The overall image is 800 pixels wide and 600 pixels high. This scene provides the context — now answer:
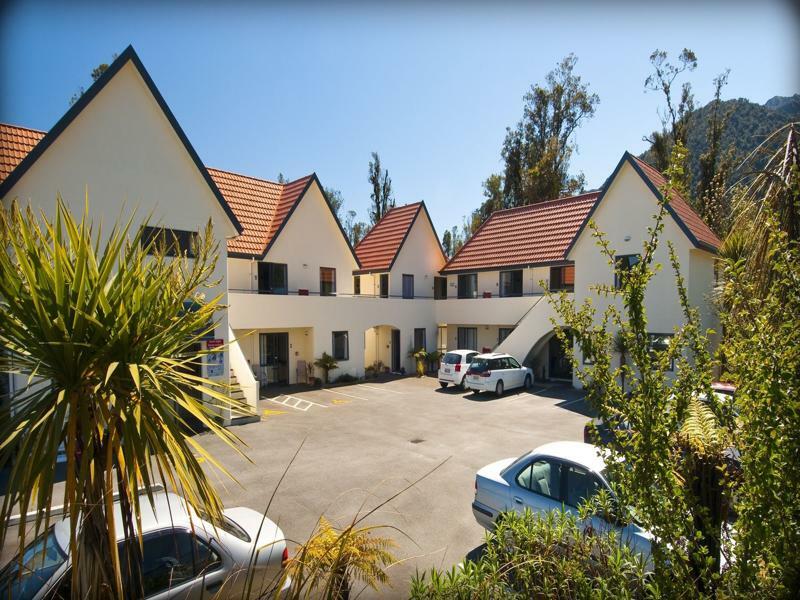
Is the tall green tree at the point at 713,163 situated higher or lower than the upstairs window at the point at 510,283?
higher

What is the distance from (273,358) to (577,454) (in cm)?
1867

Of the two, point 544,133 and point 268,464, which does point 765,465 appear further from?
point 544,133

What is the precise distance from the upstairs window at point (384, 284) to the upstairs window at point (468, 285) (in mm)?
5002

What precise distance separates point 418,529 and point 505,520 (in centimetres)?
375

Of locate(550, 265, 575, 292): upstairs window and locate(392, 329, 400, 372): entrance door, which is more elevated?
locate(550, 265, 575, 292): upstairs window

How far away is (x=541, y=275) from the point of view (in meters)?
25.0

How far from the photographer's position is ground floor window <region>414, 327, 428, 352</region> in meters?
27.8

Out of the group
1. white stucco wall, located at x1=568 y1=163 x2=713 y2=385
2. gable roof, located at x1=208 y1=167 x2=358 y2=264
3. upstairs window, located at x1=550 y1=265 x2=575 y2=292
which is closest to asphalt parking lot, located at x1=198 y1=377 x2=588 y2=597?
white stucco wall, located at x1=568 y1=163 x2=713 y2=385

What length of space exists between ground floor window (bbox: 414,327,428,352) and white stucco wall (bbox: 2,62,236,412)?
556 inches

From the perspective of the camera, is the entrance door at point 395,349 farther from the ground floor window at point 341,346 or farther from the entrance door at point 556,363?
the entrance door at point 556,363

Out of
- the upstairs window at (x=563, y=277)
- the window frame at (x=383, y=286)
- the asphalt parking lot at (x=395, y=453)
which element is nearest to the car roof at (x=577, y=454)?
the asphalt parking lot at (x=395, y=453)

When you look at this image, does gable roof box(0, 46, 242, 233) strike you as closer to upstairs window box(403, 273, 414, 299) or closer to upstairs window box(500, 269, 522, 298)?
upstairs window box(403, 273, 414, 299)

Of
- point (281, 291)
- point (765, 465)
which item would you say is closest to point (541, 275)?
point (281, 291)

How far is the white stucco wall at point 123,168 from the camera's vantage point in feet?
41.3
